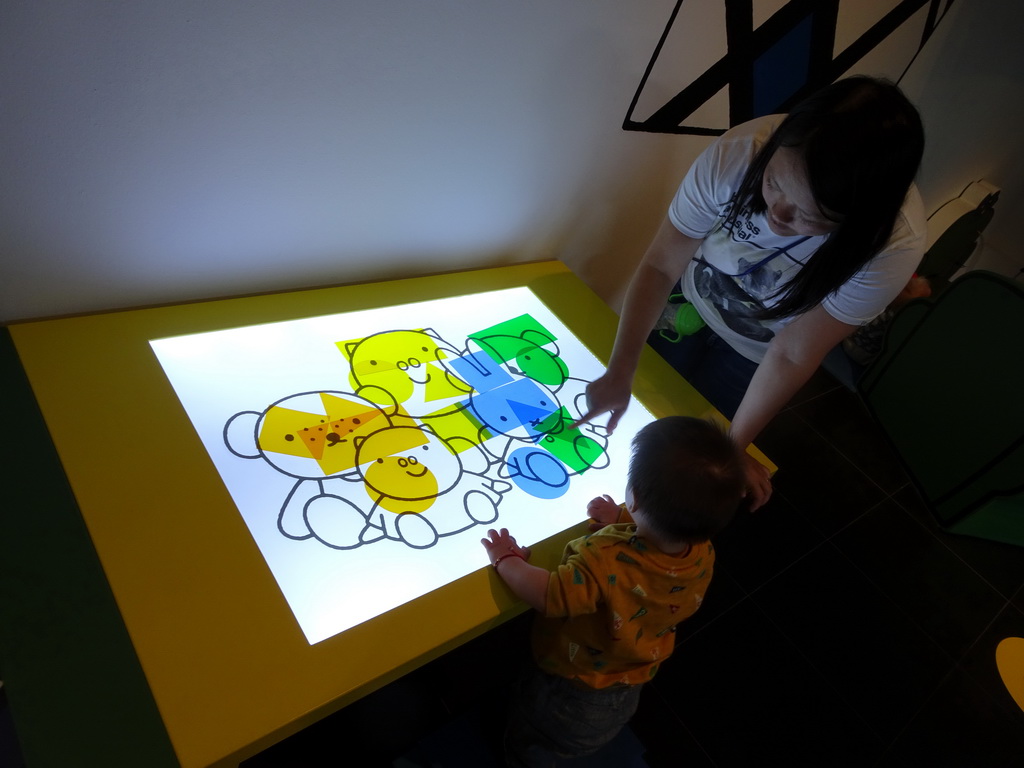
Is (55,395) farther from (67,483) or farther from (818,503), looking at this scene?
(818,503)

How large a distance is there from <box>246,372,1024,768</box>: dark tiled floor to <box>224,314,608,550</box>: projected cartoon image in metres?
0.41

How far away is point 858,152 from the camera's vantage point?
710mm

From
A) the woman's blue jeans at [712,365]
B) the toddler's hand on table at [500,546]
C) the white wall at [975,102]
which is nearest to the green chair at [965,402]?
the white wall at [975,102]

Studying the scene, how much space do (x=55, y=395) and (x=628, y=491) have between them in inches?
29.6

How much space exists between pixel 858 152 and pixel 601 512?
0.57 meters

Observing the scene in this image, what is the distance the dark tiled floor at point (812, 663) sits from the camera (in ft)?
3.98

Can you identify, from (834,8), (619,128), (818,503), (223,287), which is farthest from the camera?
(818,503)

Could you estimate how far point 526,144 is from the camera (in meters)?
1.19

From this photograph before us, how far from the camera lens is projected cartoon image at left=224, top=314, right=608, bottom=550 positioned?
2.73 feet

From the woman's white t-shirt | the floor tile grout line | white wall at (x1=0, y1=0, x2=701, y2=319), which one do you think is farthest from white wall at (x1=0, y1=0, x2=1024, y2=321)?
the floor tile grout line

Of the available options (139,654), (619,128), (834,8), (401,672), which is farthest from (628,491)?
(834,8)

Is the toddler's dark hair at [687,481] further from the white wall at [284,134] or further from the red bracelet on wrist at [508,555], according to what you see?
the white wall at [284,134]

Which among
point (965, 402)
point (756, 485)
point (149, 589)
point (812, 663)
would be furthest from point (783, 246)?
point (965, 402)

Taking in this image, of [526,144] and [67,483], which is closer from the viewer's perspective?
[67,483]
